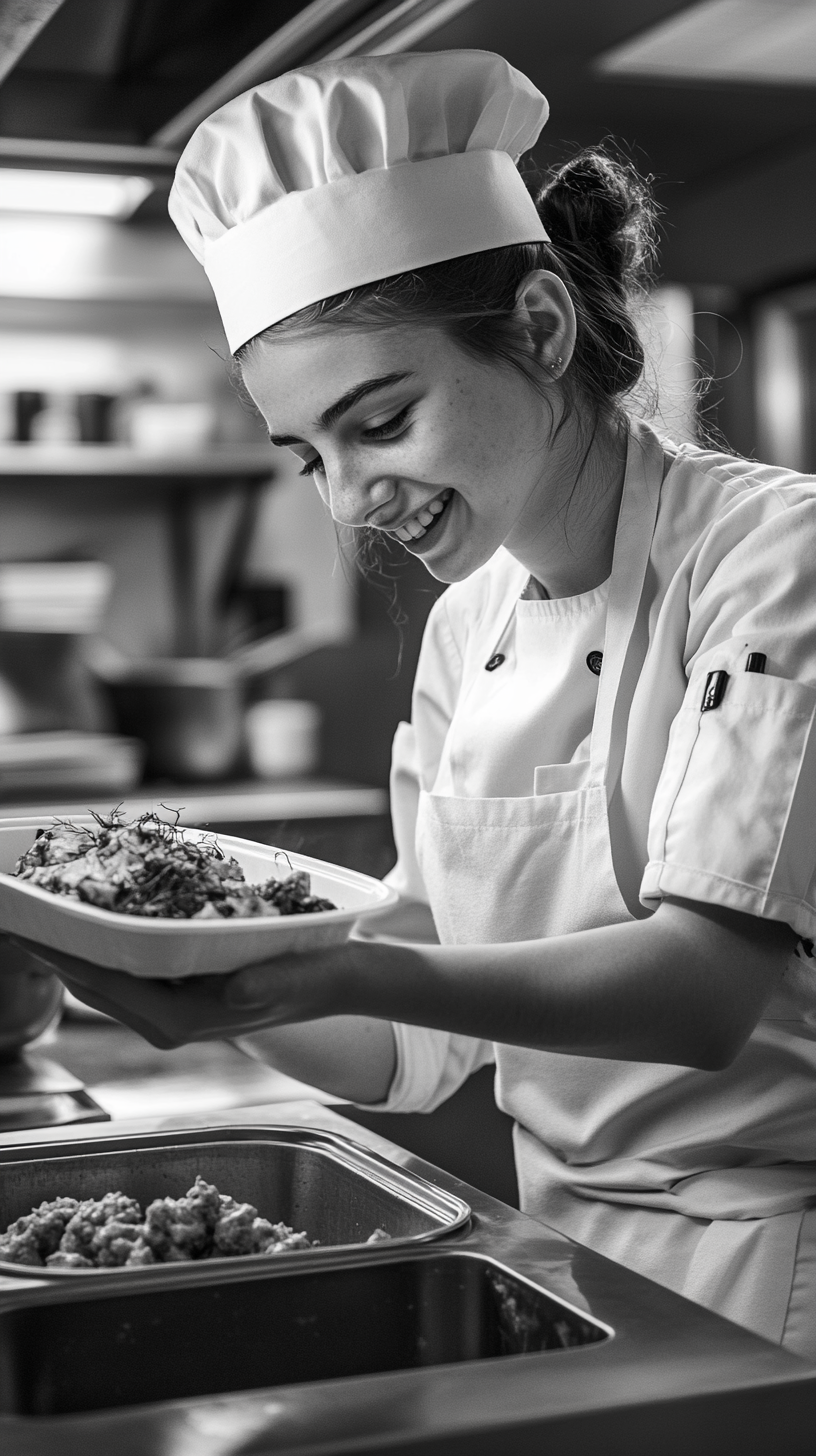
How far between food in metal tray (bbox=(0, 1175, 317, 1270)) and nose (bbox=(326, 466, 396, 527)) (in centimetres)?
52

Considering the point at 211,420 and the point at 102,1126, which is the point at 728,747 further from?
the point at 211,420

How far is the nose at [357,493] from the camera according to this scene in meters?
1.21

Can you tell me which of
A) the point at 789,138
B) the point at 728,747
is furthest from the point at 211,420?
the point at 728,747

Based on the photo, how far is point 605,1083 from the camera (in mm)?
1344

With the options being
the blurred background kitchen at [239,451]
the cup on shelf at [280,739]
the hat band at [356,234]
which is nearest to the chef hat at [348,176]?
the hat band at [356,234]

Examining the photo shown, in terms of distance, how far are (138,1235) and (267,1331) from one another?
0.46 feet

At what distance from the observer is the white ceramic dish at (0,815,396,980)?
85 centimetres

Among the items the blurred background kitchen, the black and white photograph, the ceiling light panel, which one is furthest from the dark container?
the black and white photograph

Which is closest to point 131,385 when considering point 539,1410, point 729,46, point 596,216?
point 729,46

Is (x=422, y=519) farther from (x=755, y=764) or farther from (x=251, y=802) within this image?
(x=251, y=802)

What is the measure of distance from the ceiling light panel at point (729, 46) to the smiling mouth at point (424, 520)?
2021 mm

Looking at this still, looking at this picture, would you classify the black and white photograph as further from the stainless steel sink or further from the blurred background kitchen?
the blurred background kitchen

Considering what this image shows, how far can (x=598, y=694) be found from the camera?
1359 mm

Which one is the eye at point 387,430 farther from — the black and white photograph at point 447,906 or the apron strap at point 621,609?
the apron strap at point 621,609
